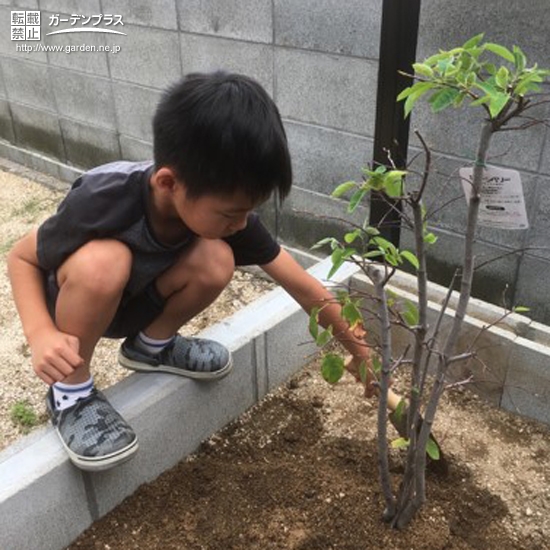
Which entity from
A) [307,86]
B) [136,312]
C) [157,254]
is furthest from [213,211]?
[307,86]

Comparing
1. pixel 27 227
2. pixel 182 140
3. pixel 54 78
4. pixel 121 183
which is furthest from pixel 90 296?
pixel 54 78

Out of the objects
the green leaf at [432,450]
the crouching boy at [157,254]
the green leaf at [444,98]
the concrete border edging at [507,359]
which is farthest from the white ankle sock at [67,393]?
the green leaf at [444,98]

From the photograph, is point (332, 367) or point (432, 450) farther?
point (432, 450)

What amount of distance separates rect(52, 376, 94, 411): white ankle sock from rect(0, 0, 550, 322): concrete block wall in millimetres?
757

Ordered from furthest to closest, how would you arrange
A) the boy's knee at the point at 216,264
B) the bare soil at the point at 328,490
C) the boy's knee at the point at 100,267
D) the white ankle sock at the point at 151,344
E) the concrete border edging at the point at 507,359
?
the concrete border edging at the point at 507,359 → the white ankle sock at the point at 151,344 → the boy's knee at the point at 216,264 → the bare soil at the point at 328,490 → the boy's knee at the point at 100,267

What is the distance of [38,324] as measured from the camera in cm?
149

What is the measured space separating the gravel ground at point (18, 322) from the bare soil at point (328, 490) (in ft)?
1.90

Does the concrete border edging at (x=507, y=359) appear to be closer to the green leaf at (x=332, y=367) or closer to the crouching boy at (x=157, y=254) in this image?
the crouching boy at (x=157, y=254)

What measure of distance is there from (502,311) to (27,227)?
8.17ft

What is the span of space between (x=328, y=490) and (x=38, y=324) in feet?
2.83

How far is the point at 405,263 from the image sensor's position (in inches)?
99.7

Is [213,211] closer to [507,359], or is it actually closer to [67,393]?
[67,393]

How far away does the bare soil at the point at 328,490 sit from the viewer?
1579 millimetres

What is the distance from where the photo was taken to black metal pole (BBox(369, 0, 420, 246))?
2027 millimetres
